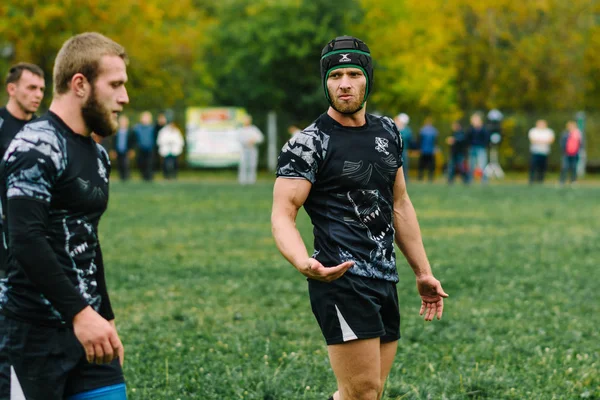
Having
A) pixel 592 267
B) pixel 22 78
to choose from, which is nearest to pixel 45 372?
pixel 22 78

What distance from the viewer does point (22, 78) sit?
7.99 m

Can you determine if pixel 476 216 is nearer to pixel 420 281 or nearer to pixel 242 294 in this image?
pixel 242 294

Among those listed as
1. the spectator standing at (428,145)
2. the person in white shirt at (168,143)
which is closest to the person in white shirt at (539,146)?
the spectator standing at (428,145)

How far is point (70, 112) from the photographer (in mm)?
3746

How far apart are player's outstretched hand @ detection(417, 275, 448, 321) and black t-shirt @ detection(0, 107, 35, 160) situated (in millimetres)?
4361

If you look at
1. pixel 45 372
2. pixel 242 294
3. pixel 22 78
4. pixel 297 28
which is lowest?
pixel 242 294

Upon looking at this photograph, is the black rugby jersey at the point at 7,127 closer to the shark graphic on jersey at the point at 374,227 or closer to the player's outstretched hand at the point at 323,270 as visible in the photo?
the shark graphic on jersey at the point at 374,227

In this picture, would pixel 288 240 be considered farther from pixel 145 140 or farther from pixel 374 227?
pixel 145 140

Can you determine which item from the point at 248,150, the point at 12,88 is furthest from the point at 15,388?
the point at 248,150

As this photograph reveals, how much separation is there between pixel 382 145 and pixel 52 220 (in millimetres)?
1697

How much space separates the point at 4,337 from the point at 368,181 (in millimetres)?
1833

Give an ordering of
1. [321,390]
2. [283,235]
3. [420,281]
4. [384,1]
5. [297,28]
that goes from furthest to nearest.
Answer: [384,1]
[297,28]
[321,390]
[420,281]
[283,235]

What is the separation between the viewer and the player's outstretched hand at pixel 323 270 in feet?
13.1

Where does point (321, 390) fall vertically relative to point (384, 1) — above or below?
below
